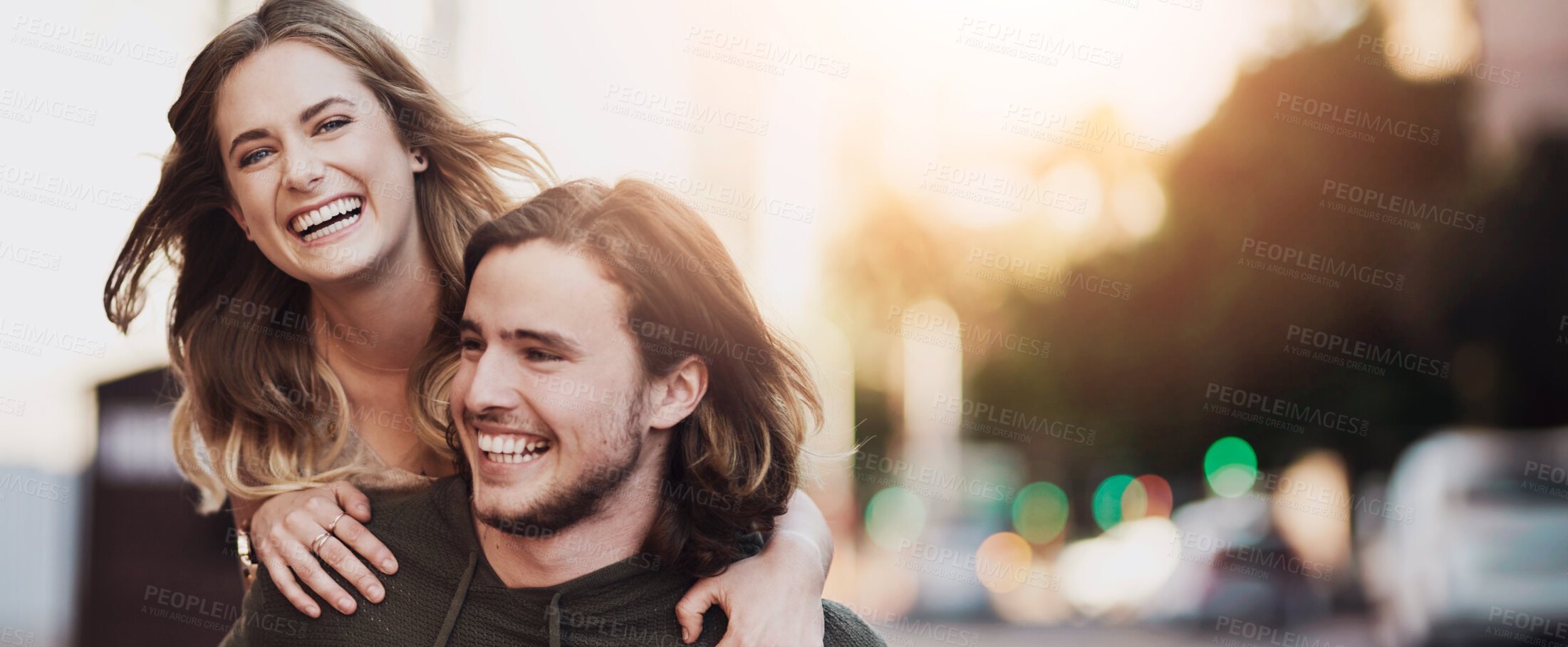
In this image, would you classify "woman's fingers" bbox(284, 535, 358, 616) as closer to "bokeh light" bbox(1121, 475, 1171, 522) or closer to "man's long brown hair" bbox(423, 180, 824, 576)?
"man's long brown hair" bbox(423, 180, 824, 576)

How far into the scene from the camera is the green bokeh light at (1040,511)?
2781 centimetres

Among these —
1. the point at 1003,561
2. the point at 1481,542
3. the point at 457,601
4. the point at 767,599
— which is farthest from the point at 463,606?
the point at 1003,561

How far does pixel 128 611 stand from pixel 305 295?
3560 mm

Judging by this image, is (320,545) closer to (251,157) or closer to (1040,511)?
(251,157)

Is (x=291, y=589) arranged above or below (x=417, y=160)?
below

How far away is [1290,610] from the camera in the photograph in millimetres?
15734

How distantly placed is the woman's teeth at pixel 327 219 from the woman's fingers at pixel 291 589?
3.20 feet

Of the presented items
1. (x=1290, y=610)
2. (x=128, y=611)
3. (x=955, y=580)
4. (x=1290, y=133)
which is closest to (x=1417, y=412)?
(x=1290, y=610)

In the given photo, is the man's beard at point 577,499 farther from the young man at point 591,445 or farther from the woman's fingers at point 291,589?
the woman's fingers at point 291,589

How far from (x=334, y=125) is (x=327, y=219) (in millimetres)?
284

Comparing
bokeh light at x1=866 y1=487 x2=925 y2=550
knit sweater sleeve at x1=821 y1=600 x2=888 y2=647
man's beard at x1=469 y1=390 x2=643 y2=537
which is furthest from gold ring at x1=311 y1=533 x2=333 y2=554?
bokeh light at x1=866 y1=487 x2=925 y2=550

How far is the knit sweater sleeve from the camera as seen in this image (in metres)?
3.35

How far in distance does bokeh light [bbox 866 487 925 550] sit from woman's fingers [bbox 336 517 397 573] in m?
21.8

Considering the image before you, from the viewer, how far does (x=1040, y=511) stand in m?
28.1
